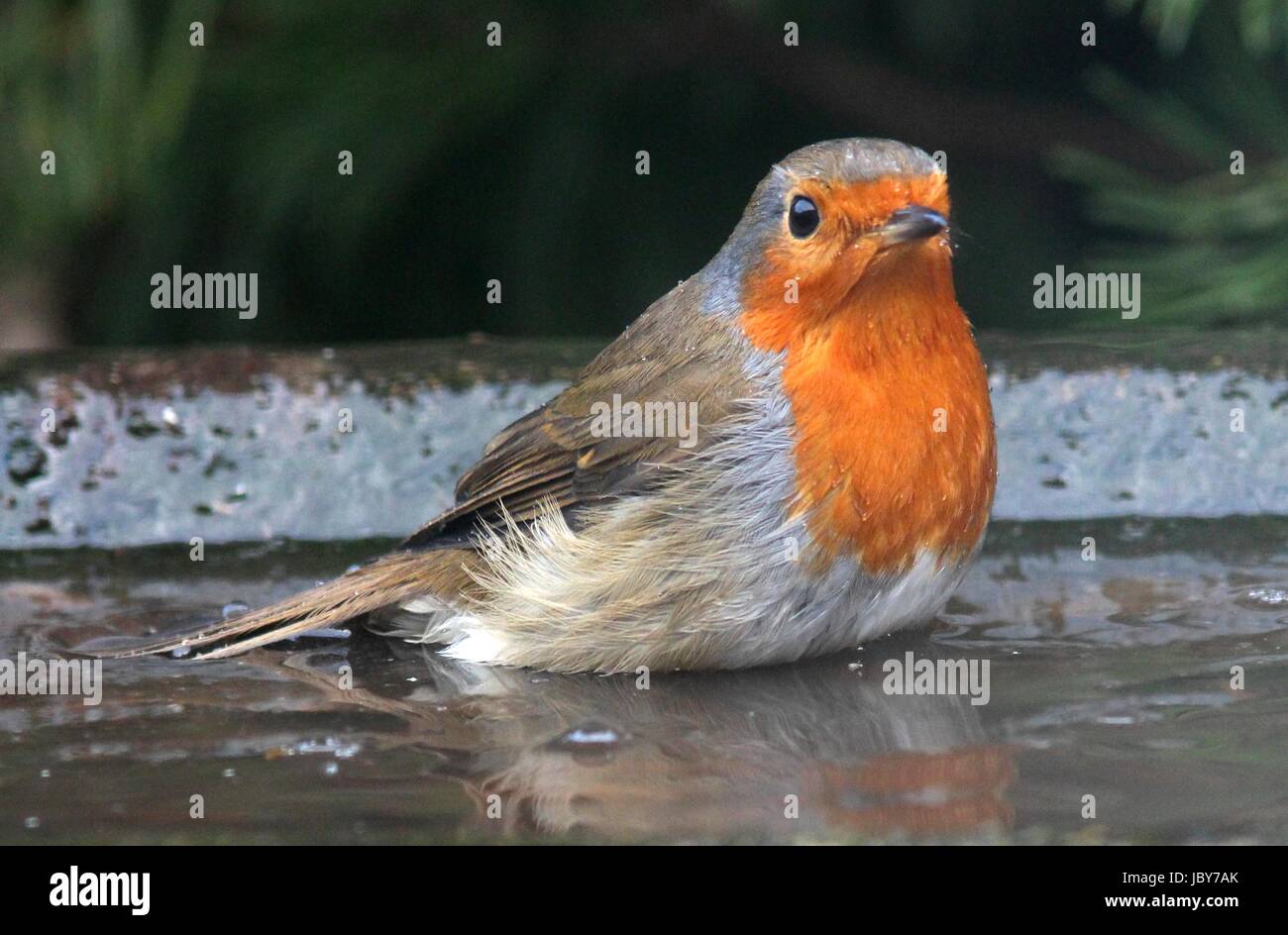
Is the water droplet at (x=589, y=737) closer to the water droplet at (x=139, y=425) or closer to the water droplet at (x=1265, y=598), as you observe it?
the water droplet at (x=1265, y=598)

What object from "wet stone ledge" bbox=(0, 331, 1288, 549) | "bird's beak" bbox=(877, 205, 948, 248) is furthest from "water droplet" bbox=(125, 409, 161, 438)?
"bird's beak" bbox=(877, 205, 948, 248)

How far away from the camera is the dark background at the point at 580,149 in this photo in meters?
6.20

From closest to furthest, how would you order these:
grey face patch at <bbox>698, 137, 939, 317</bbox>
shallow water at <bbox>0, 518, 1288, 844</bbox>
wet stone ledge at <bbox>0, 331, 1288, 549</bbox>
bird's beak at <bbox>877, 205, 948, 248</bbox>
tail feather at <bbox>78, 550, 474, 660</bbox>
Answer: shallow water at <bbox>0, 518, 1288, 844</bbox>, bird's beak at <bbox>877, 205, 948, 248</bbox>, grey face patch at <bbox>698, 137, 939, 317</bbox>, tail feather at <bbox>78, 550, 474, 660</bbox>, wet stone ledge at <bbox>0, 331, 1288, 549</bbox>

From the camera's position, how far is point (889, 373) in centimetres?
345

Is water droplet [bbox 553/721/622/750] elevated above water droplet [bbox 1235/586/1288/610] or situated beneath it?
situated beneath

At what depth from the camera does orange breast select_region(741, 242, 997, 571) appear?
3363 millimetres

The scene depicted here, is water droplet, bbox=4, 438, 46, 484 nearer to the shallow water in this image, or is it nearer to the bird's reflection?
the shallow water

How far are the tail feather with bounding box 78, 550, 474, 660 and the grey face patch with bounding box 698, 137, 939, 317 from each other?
82cm

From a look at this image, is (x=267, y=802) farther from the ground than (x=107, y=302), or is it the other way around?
(x=107, y=302)

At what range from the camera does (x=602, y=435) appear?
3688mm

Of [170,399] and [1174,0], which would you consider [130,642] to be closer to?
[170,399]

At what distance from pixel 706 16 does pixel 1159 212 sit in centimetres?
197

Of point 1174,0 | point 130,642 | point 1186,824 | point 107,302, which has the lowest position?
point 1186,824

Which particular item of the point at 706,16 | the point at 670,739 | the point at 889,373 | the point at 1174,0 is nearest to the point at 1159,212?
the point at 1174,0
